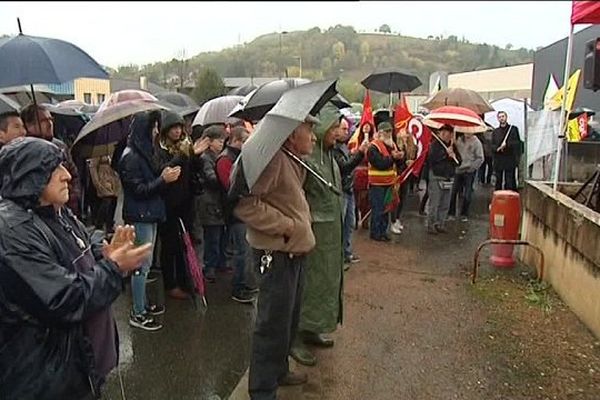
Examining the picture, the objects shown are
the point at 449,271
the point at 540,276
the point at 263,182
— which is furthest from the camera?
the point at 449,271

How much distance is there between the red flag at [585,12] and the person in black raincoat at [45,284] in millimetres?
5588

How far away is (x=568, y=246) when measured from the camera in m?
5.72

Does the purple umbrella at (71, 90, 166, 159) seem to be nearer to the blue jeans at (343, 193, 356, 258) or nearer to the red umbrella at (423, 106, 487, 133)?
the blue jeans at (343, 193, 356, 258)

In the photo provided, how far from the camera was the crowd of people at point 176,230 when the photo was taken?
220 cm

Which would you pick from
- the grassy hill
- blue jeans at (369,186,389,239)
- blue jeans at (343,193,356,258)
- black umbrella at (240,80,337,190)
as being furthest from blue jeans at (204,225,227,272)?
the grassy hill

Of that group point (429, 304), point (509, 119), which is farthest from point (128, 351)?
point (509, 119)

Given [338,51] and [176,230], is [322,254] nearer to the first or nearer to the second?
[176,230]

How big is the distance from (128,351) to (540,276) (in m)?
4.66

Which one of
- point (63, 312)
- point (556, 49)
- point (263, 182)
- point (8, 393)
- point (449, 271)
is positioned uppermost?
point (556, 49)

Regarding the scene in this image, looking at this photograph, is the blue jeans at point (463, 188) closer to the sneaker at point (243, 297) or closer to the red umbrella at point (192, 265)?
the sneaker at point (243, 297)

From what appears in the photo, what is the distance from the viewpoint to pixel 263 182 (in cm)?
327

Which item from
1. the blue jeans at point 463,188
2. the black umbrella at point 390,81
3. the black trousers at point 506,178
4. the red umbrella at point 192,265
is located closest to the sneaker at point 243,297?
the red umbrella at point 192,265

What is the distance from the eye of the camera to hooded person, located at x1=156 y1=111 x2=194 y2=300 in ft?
16.3

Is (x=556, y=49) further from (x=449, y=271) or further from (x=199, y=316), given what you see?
(x=199, y=316)
